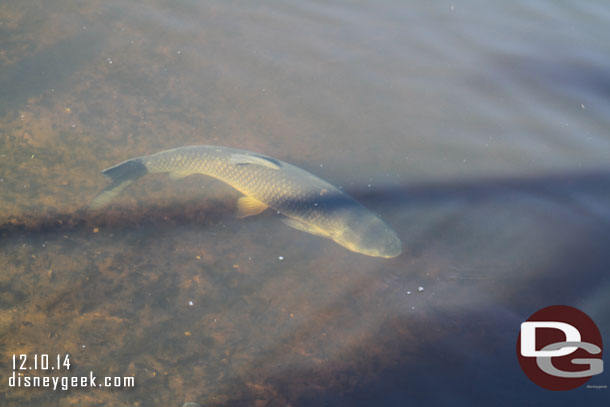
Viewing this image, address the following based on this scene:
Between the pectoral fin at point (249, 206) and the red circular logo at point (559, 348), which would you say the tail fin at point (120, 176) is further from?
the red circular logo at point (559, 348)

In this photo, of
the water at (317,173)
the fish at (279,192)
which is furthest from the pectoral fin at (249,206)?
the water at (317,173)

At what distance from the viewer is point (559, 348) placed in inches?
125

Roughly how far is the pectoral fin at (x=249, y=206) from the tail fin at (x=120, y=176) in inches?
34.7

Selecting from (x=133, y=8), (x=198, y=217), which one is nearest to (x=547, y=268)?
(x=198, y=217)

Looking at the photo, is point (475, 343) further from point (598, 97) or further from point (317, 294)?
point (598, 97)

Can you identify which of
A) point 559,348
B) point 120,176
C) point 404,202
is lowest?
point 120,176

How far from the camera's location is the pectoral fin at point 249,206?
377cm

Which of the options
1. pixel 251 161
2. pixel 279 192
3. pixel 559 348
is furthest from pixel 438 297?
pixel 251 161

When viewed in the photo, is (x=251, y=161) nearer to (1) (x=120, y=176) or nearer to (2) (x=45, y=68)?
(1) (x=120, y=176)

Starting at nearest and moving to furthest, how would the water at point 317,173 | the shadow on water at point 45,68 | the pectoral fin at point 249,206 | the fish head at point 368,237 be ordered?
1. the water at point 317,173
2. the fish head at point 368,237
3. the pectoral fin at point 249,206
4. the shadow on water at point 45,68

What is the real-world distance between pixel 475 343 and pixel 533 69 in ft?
12.0

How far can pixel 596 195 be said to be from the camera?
412cm

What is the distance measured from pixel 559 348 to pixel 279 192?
7.84 feet

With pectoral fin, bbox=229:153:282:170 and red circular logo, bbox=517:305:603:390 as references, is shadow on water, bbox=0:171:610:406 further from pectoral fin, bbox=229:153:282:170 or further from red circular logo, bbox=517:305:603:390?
pectoral fin, bbox=229:153:282:170
